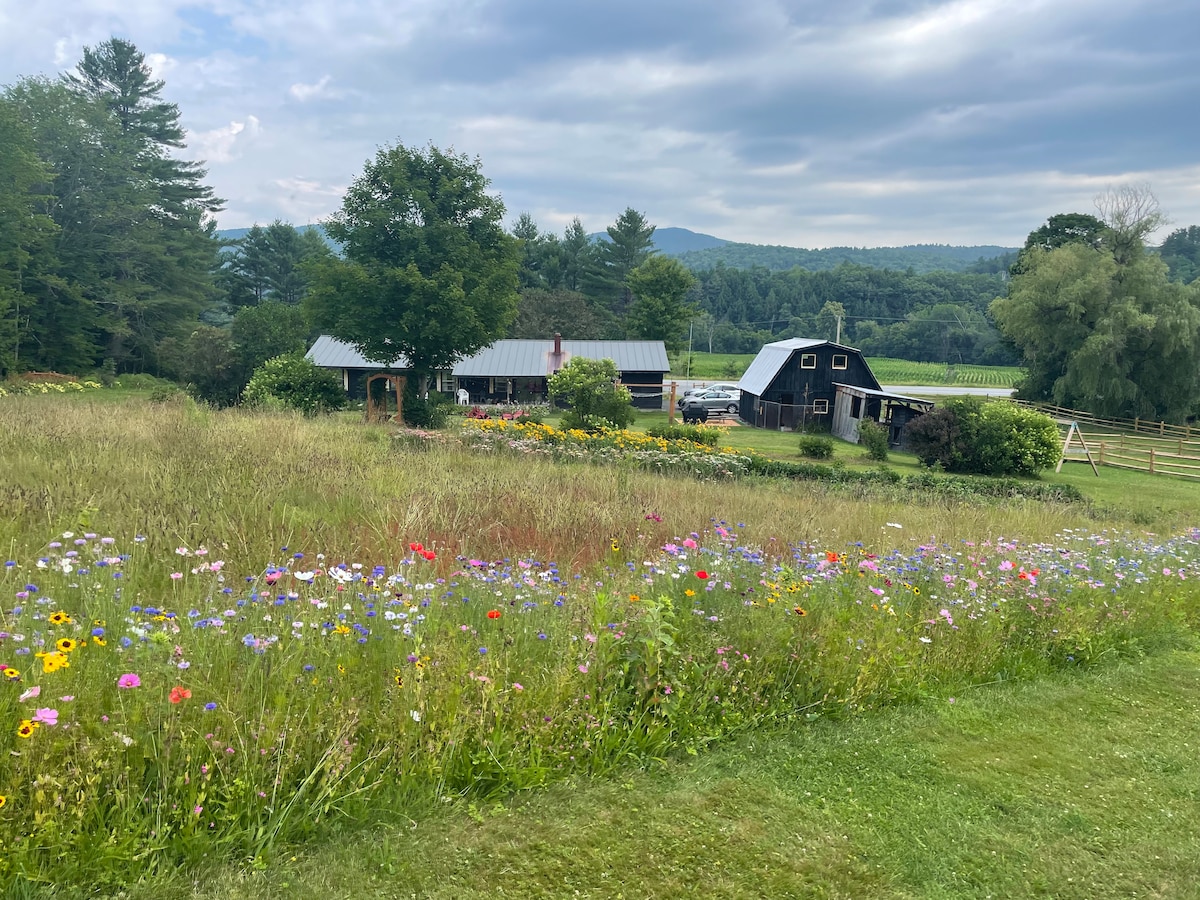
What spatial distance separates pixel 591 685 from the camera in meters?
3.59

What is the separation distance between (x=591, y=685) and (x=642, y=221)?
7624 cm

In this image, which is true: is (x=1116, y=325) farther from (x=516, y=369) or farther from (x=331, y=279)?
(x=331, y=279)

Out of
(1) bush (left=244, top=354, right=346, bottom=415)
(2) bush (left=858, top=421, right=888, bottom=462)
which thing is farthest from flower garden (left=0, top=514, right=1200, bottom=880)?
(1) bush (left=244, top=354, right=346, bottom=415)

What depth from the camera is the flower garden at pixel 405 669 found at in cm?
258

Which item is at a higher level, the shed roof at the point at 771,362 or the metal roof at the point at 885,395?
the shed roof at the point at 771,362

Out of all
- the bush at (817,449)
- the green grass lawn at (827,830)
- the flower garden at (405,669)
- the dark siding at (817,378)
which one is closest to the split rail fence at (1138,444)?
the dark siding at (817,378)

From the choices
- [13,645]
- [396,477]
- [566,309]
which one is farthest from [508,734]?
[566,309]

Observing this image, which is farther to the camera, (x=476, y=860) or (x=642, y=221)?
(x=642, y=221)

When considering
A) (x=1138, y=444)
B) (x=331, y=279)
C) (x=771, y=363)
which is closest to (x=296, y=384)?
(x=331, y=279)

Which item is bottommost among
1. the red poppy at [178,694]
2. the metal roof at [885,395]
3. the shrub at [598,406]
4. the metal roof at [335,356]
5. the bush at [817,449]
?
the bush at [817,449]

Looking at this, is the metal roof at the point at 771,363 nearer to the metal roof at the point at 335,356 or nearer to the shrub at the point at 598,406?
the shrub at the point at 598,406

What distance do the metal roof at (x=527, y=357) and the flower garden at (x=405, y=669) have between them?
38.6 m

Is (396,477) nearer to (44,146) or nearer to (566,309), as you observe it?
(44,146)

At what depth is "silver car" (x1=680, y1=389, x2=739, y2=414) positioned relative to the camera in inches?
1752
